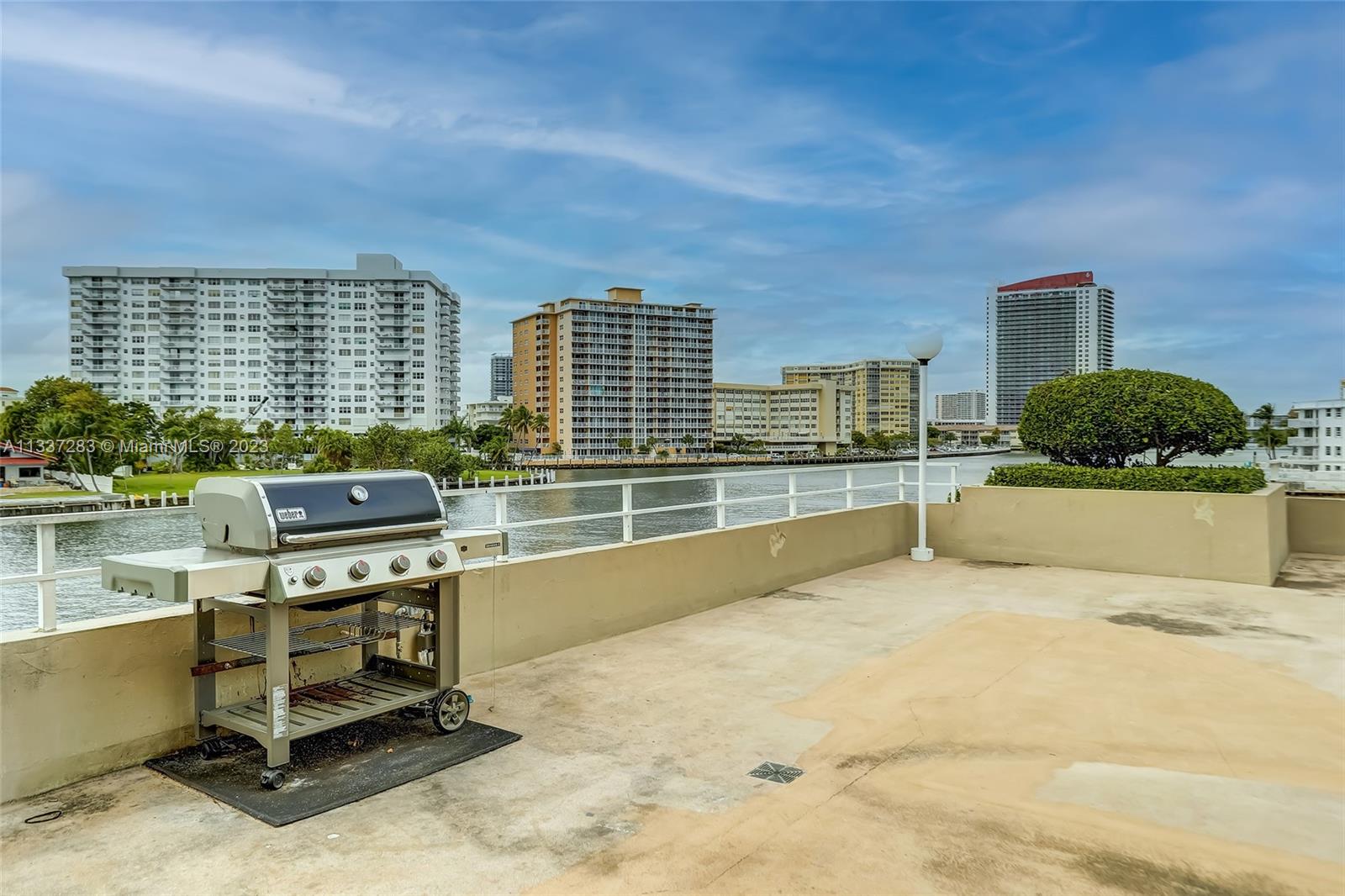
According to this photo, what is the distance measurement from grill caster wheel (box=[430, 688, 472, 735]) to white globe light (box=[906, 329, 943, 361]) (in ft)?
24.3

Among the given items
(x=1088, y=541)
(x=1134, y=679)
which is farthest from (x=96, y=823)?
(x=1088, y=541)

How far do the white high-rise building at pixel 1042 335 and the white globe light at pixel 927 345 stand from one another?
6766cm

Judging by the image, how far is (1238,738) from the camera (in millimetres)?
3535

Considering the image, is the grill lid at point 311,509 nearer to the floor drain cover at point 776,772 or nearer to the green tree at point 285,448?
the floor drain cover at point 776,772

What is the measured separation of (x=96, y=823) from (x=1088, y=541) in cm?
960

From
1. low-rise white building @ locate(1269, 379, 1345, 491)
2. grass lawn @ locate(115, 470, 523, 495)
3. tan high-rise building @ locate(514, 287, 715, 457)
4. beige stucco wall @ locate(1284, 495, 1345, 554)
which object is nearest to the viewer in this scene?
beige stucco wall @ locate(1284, 495, 1345, 554)

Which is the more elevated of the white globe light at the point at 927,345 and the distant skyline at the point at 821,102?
the distant skyline at the point at 821,102

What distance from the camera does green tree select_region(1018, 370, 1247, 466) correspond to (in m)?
9.46

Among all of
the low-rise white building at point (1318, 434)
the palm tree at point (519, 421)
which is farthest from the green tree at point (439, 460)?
the low-rise white building at point (1318, 434)

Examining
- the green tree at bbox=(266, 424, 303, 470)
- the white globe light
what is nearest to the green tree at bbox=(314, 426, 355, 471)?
the green tree at bbox=(266, 424, 303, 470)

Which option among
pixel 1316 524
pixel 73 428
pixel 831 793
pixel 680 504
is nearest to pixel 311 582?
pixel 831 793

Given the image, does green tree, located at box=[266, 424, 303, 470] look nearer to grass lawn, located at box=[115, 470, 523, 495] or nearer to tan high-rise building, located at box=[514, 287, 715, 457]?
grass lawn, located at box=[115, 470, 523, 495]

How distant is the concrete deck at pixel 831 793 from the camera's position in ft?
Result: 7.74

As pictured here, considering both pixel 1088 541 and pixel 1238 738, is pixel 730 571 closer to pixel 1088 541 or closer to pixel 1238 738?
pixel 1238 738
